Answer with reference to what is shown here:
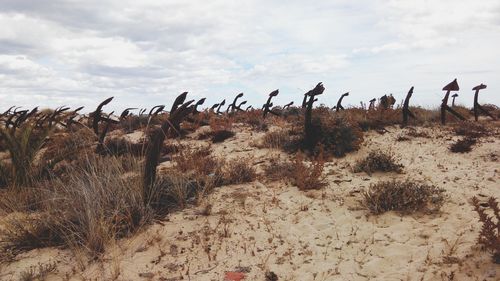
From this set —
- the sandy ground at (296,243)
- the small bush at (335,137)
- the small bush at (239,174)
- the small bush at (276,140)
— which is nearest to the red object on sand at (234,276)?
the sandy ground at (296,243)

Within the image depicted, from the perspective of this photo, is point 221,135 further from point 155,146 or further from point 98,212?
point 98,212

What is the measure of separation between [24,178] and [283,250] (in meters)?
4.28

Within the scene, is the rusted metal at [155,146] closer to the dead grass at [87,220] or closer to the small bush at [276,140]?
the dead grass at [87,220]

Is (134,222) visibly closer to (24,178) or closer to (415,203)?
(24,178)

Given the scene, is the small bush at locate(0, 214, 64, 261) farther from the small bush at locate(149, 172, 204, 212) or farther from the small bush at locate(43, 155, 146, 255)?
the small bush at locate(149, 172, 204, 212)

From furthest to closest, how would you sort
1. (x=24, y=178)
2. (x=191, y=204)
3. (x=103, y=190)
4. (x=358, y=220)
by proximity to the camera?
(x=24, y=178) → (x=191, y=204) → (x=358, y=220) → (x=103, y=190)

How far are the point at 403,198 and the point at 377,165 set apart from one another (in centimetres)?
161

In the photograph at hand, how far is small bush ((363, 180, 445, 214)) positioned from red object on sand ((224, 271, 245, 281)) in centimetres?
202

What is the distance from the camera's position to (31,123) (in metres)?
6.48

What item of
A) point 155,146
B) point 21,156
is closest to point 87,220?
point 155,146

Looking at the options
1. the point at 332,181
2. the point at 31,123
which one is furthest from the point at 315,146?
the point at 31,123

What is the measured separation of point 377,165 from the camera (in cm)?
673

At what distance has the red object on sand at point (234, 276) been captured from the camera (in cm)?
398

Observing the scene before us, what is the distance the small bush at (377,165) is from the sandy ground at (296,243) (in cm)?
63
